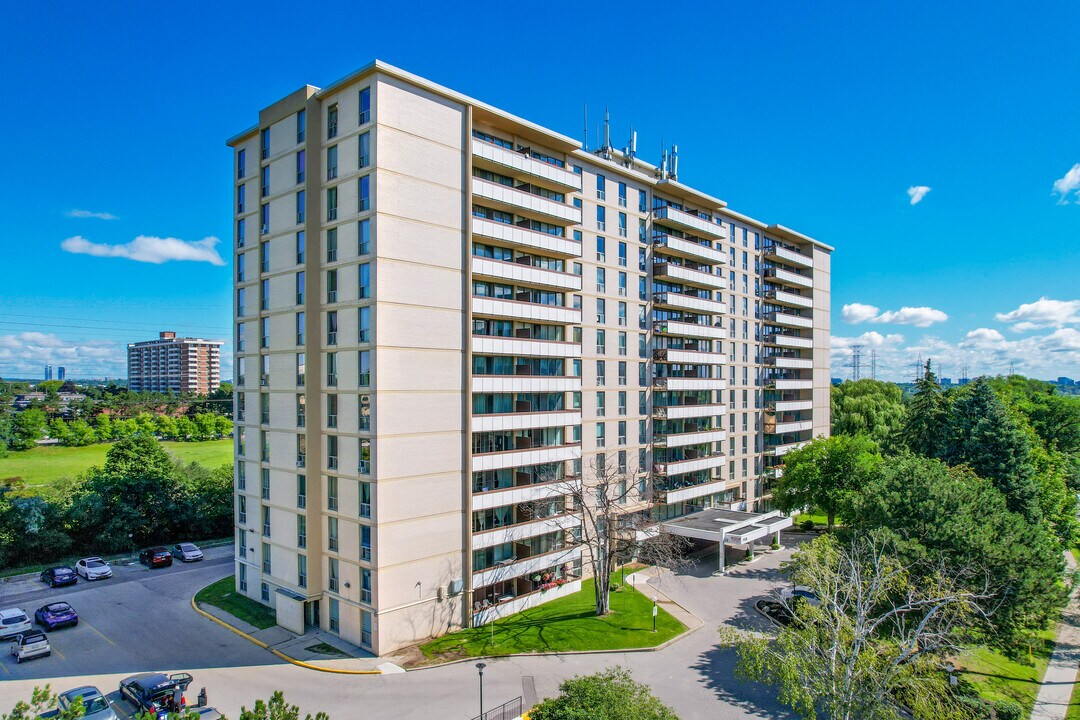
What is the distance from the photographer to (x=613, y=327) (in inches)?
1731

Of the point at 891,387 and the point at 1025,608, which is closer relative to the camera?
the point at 1025,608

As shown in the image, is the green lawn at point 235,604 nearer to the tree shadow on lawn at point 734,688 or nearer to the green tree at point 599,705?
the green tree at point 599,705

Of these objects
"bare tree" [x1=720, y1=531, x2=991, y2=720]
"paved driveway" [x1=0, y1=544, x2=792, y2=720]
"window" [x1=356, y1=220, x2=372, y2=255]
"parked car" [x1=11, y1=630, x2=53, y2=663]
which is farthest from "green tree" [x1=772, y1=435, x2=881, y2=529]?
"parked car" [x1=11, y1=630, x2=53, y2=663]

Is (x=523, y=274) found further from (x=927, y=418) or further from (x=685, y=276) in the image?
(x=927, y=418)

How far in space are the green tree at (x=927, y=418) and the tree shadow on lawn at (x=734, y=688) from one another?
3270 centimetres

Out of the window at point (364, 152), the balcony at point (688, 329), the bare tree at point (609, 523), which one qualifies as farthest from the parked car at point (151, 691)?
the balcony at point (688, 329)

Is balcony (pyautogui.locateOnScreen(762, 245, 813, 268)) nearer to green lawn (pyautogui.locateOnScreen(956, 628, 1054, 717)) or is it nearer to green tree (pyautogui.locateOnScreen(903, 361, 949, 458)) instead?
green tree (pyautogui.locateOnScreen(903, 361, 949, 458))

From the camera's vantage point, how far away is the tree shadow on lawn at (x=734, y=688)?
83.0ft

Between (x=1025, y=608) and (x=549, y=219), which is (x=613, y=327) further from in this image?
(x=1025, y=608)

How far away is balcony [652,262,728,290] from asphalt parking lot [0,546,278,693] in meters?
36.8

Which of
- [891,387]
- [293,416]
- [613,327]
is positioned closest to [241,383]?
[293,416]

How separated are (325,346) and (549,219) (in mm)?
16303

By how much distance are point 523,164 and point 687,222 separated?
1827 centimetres

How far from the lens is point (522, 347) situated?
1399 inches
